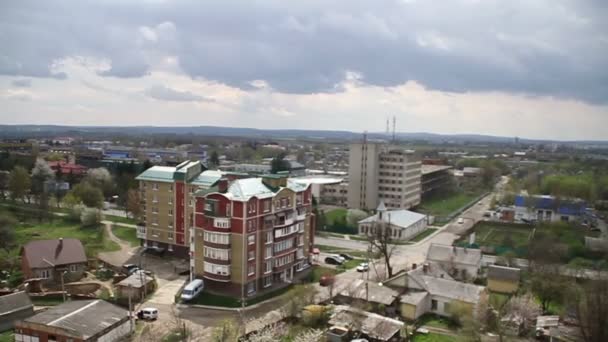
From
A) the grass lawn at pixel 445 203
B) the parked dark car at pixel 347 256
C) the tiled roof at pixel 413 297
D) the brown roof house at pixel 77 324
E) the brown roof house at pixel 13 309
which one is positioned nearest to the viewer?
the brown roof house at pixel 77 324

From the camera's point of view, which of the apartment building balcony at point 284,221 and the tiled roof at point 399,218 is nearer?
the apartment building balcony at point 284,221

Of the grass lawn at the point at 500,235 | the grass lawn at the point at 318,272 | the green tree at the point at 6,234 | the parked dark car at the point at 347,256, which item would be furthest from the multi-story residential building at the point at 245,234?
the grass lawn at the point at 500,235

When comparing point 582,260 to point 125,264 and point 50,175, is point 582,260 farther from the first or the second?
point 50,175

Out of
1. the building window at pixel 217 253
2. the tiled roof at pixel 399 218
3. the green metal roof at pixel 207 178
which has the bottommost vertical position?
the tiled roof at pixel 399 218

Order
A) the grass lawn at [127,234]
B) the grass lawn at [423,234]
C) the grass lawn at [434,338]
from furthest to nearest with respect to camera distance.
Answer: the grass lawn at [423,234] → the grass lawn at [127,234] → the grass lawn at [434,338]

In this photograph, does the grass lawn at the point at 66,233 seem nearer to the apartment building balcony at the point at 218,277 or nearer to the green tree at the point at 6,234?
the green tree at the point at 6,234

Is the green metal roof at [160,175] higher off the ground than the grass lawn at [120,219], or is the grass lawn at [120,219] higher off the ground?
the green metal roof at [160,175]
